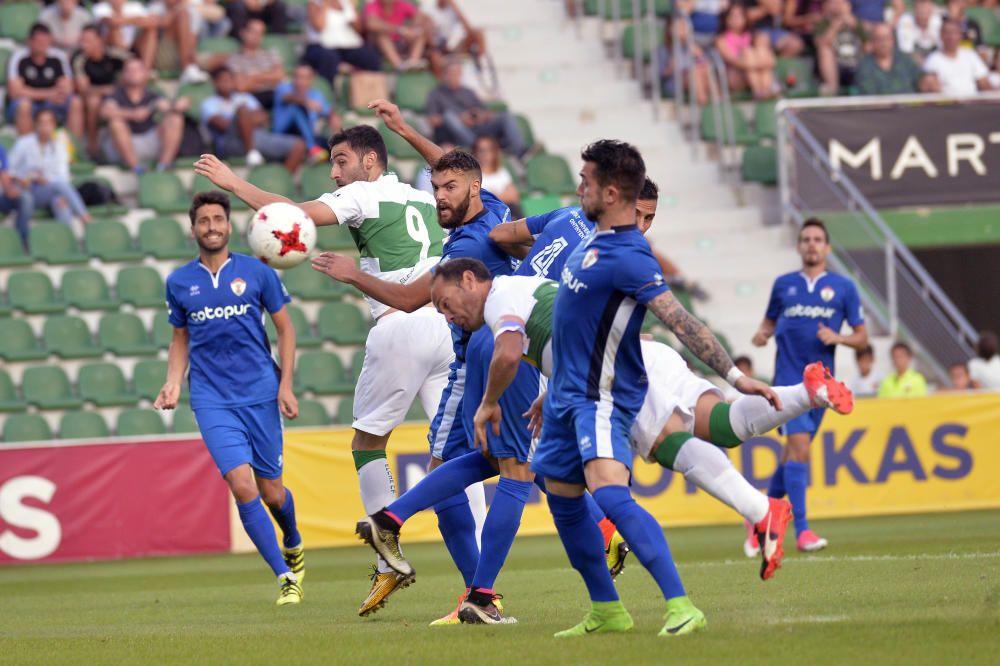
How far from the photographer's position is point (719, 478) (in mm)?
6555

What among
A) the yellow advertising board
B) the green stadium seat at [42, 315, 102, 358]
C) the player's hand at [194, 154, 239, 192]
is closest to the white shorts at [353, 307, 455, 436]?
the player's hand at [194, 154, 239, 192]

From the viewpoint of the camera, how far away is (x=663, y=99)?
22.2 metres

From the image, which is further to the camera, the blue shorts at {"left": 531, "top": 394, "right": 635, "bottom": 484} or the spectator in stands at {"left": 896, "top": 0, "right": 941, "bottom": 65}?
the spectator in stands at {"left": 896, "top": 0, "right": 941, "bottom": 65}

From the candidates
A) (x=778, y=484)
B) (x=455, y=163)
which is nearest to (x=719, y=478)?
(x=455, y=163)

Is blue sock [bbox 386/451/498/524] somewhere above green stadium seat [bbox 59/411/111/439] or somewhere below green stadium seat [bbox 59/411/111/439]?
above

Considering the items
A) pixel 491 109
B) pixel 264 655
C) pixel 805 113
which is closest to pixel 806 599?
pixel 264 655

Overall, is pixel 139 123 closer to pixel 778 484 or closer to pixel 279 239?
pixel 778 484

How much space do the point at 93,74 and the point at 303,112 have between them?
2625 millimetres

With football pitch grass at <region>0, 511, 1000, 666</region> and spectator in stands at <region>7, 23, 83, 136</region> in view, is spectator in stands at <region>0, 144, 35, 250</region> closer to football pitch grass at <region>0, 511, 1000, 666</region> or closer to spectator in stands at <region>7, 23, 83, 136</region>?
spectator in stands at <region>7, 23, 83, 136</region>

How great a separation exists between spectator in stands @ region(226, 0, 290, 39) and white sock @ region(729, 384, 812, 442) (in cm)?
1434

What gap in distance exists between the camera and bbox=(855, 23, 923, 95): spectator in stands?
20.9 metres

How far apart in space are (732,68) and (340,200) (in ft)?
45.7

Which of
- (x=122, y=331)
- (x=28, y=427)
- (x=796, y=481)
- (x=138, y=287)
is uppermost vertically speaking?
(x=138, y=287)

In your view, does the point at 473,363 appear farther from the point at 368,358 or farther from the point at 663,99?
the point at 663,99
